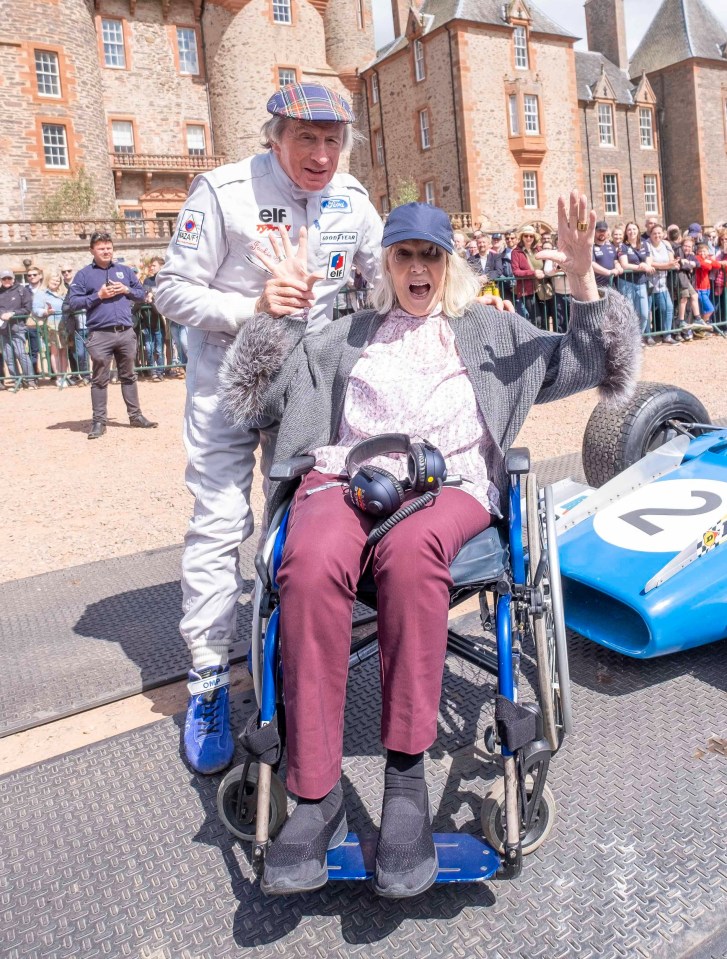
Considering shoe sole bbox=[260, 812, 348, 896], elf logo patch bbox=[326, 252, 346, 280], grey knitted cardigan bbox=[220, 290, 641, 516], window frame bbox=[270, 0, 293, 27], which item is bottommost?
shoe sole bbox=[260, 812, 348, 896]

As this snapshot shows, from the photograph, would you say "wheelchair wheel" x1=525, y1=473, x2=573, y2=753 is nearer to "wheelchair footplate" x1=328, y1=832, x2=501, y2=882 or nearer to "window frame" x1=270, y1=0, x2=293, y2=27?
"wheelchair footplate" x1=328, y1=832, x2=501, y2=882

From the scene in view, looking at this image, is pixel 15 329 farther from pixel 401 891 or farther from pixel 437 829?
pixel 401 891

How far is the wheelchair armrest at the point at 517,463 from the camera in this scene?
2.50 m

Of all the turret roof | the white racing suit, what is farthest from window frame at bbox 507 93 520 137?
the white racing suit

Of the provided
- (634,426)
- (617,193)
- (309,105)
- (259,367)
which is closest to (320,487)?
(259,367)

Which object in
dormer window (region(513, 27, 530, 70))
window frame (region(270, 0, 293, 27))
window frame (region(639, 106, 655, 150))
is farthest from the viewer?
window frame (region(639, 106, 655, 150))

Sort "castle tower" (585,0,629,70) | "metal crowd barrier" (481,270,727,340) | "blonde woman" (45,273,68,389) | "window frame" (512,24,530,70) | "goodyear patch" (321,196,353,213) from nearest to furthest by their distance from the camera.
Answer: "goodyear patch" (321,196,353,213) → "metal crowd barrier" (481,270,727,340) → "blonde woman" (45,273,68,389) → "window frame" (512,24,530,70) → "castle tower" (585,0,629,70)

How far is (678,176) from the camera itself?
45.4 meters

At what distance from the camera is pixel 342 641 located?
2137mm

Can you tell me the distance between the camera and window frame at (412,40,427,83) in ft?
123

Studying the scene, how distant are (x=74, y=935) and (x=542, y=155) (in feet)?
133

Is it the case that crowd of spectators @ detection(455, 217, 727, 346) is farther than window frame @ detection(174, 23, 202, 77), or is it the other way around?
window frame @ detection(174, 23, 202, 77)

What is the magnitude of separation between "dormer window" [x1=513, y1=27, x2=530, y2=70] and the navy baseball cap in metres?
39.4

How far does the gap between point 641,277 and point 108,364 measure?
25.0 ft
